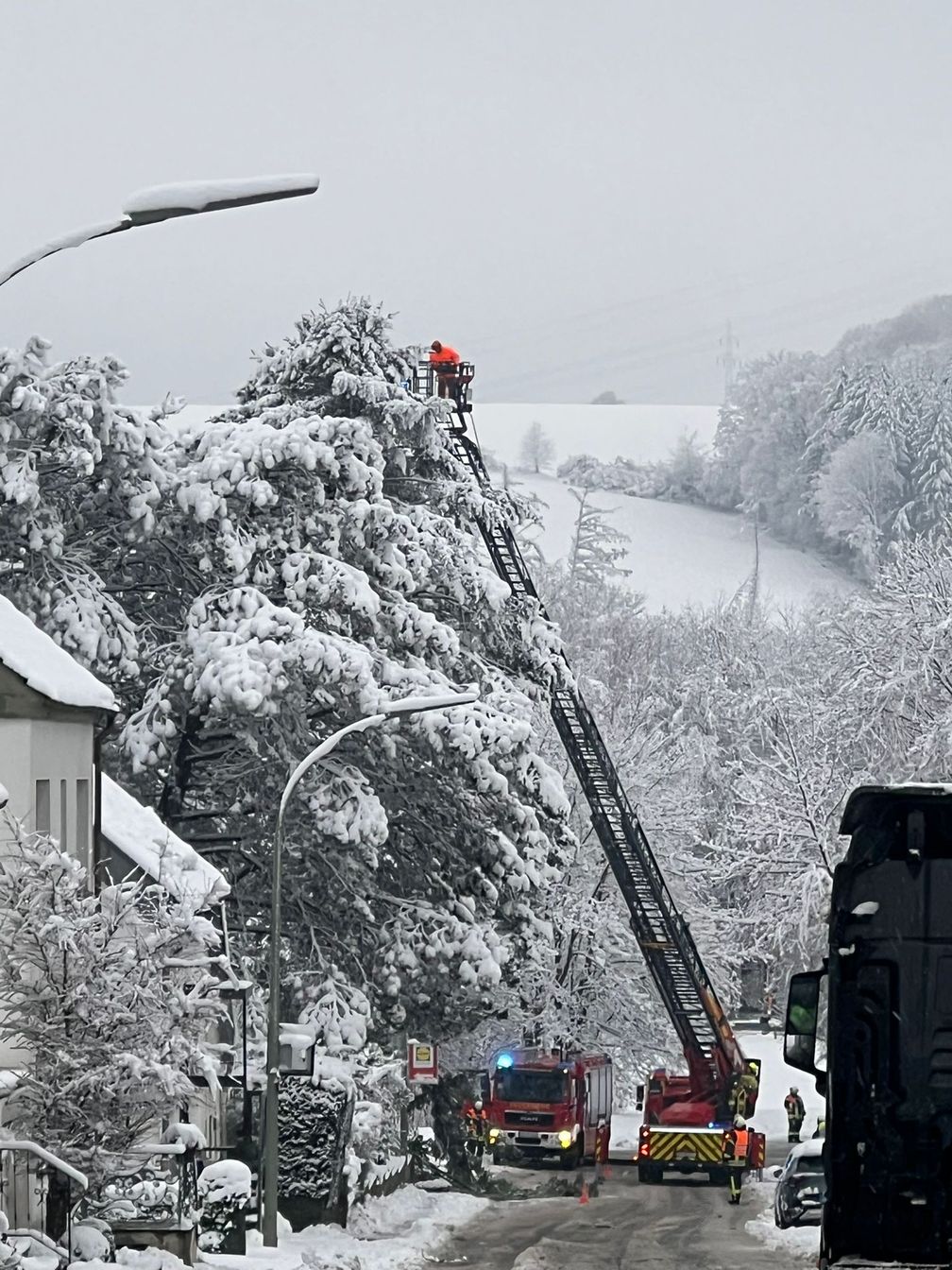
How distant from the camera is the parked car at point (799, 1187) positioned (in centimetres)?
3562

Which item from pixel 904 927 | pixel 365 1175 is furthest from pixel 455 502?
pixel 904 927

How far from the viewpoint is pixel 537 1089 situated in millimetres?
51750

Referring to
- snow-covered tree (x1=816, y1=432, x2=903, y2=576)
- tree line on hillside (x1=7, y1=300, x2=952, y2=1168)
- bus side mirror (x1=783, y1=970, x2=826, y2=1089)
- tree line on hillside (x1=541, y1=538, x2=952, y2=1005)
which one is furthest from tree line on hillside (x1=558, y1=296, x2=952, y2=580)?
bus side mirror (x1=783, y1=970, x2=826, y2=1089)

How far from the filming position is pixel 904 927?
15.7m

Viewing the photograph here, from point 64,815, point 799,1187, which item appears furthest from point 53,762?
point 799,1187

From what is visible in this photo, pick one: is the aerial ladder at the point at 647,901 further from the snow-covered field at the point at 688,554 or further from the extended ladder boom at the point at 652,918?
the snow-covered field at the point at 688,554

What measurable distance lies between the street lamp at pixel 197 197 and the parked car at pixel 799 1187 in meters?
24.0

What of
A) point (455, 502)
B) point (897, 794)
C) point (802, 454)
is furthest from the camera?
point (802, 454)

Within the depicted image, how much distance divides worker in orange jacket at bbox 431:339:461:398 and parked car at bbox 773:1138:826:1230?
19147 mm

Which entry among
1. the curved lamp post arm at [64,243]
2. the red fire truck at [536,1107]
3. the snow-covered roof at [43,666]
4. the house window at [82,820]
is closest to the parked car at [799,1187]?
the house window at [82,820]

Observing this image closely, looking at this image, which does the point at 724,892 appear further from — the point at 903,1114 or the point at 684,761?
the point at 903,1114

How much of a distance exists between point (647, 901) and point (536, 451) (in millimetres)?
138386

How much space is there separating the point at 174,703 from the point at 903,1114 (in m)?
27.3

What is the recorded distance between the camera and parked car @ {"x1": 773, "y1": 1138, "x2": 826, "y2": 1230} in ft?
117
